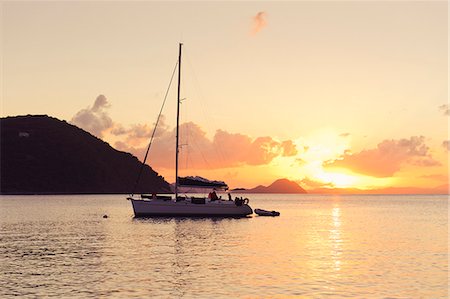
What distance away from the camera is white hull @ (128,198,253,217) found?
74.8 metres

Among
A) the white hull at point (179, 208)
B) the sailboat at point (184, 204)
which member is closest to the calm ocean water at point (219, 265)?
the white hull at point (179, 208)

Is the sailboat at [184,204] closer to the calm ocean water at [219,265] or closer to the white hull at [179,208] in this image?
the white hull at [179,208]

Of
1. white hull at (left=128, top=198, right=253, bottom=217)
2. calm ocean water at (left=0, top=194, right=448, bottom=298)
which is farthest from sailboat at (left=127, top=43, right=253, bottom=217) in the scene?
calm ocean water at (left=0, top=194, right=448, bottom=298)

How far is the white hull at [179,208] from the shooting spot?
245ft

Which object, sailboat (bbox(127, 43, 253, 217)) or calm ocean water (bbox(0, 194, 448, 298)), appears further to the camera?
sailboat (bbox(127, 43, 253, 217))

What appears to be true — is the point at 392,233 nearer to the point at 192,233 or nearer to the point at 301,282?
the point at 192,233

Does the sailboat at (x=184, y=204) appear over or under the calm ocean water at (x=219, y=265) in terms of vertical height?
over

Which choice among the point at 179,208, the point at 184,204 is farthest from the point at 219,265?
the point at 179,208

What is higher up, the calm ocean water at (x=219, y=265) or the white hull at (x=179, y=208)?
the white hull at (x=179, y=208)

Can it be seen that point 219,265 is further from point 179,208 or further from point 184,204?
point 179,208

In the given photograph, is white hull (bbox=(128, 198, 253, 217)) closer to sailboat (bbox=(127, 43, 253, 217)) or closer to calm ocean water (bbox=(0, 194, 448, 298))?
sailboat (bbox=(127, 43, 253, 217))

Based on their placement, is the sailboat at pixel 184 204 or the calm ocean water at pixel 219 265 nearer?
the calm ocean water at pixel 219 265

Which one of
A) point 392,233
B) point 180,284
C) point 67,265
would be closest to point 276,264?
point 180,284

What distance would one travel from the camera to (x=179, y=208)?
75750 mm
